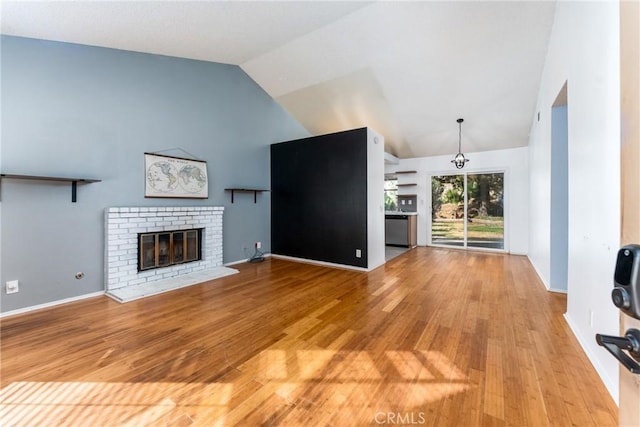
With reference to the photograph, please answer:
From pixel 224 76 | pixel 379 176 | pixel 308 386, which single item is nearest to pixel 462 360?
pixel 308 386

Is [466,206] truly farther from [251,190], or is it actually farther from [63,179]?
[63,179]

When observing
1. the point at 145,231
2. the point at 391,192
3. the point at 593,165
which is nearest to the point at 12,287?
the point at 145,231

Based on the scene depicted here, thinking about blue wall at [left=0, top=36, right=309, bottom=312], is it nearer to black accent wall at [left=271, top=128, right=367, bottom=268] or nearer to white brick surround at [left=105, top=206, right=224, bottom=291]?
white brick surround at [left=105, top=206, right=224, bottom=291]

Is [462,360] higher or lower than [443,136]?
lower

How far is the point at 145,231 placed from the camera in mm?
3777

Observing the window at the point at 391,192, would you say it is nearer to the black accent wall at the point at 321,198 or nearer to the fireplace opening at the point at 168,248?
the black accent wall at the point at 321,198

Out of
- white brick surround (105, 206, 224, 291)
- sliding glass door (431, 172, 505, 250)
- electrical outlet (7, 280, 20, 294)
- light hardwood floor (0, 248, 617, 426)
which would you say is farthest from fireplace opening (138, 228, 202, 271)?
sliding glass door (431, 172, 505, 250)

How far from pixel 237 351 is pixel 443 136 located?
6.18 metres

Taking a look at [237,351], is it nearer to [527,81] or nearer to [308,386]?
[308,386]

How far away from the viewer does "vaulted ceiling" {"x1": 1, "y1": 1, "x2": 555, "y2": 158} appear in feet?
9.62

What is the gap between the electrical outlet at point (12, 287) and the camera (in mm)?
2760

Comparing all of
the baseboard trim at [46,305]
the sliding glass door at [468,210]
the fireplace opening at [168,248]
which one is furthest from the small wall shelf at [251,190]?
the sliding glass door at [468,210]

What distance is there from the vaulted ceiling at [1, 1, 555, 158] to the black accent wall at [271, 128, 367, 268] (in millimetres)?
1174

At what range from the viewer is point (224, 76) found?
4805mm
